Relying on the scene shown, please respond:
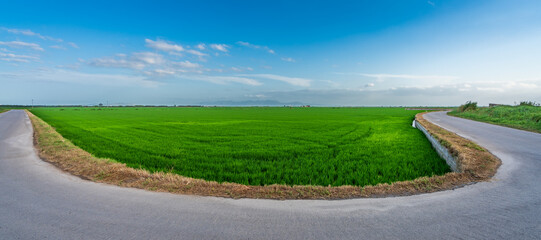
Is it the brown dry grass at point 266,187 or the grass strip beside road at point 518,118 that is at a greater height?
the grass strip beside road at point 518,118

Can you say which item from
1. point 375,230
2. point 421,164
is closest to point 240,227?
point 375,230

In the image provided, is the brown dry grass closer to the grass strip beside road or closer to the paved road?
the paved road

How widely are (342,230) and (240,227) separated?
129 cm

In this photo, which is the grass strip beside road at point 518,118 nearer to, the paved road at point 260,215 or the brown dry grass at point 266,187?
the brown dry grass at point 266,187

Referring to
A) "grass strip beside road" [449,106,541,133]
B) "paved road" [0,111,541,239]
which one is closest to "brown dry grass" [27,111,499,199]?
"paved road" [0,111,541,239]

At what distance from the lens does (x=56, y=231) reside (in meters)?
2.89

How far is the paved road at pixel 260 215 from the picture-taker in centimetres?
282

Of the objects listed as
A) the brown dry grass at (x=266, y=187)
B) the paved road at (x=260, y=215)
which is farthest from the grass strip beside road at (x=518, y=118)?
the paved road at (x=260, y=215)

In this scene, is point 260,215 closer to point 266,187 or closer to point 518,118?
point 266,187

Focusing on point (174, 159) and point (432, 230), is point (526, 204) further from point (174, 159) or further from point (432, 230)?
point (174, 159)

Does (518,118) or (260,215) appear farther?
(518,118)

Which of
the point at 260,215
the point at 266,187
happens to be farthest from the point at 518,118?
the point at 260,215

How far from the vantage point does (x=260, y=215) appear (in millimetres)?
3293

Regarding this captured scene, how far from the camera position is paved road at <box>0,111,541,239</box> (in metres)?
2.82
